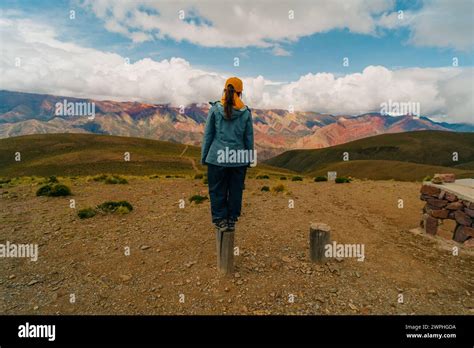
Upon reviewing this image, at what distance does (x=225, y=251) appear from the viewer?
7.44 m

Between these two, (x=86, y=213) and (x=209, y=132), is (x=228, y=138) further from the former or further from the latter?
(x=86, y=213)

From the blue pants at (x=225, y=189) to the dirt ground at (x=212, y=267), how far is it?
1733mm

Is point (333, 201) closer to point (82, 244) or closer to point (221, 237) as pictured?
point (221, 237)

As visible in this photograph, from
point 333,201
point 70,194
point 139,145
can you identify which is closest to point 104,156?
point 139,145

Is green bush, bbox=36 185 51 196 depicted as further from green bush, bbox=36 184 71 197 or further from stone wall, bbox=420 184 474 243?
stone wall, bbox=420 184 474 243

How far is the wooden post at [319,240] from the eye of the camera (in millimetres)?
8203

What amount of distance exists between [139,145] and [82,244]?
132m

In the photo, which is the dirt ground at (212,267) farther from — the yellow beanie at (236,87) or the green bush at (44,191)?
the yellow beanie at (236,87)

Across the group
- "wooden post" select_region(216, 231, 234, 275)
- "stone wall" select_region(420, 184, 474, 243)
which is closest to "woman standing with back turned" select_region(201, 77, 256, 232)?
"wooden post" select_region(216, 231, 234, 275)

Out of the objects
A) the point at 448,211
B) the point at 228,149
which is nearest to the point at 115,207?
the point at 228,149

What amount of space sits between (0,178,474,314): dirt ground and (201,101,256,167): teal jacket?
10.1 ft

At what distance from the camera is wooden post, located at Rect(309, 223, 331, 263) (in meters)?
8.20
